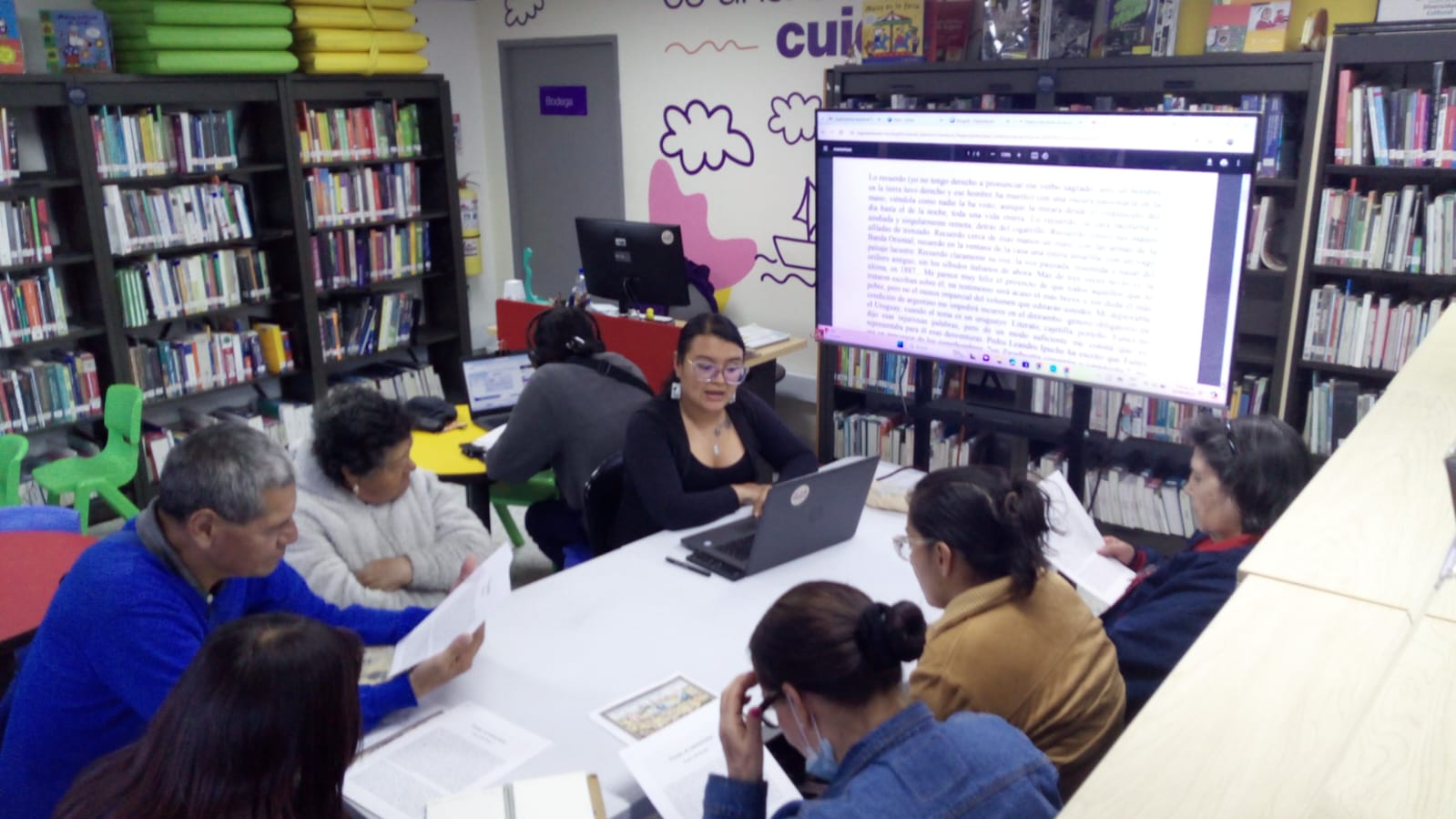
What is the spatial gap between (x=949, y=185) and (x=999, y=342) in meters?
0.44

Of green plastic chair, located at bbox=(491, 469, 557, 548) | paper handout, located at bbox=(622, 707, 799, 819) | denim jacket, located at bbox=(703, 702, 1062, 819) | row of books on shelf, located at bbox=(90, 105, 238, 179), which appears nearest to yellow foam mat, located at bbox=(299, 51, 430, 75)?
row of books on shelf, located at bbox=(90, 105, 238, 179)

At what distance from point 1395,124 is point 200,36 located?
182 inches

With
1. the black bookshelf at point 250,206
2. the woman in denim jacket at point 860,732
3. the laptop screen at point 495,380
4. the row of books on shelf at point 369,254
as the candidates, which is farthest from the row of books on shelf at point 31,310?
the woman in denim jacket at point 860,732

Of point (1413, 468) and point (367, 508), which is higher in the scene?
point (1413, 468)

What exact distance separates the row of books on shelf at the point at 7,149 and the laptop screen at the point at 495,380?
207 cm

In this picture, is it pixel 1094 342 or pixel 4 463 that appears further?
pixel 4 463

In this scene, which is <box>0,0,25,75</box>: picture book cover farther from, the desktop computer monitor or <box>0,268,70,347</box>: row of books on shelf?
the desktop computer monitor

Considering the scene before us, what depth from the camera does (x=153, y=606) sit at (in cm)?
168

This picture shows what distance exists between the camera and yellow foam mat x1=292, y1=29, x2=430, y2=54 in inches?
199

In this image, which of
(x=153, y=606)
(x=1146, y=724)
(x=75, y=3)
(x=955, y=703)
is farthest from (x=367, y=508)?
(x=75, y=3)

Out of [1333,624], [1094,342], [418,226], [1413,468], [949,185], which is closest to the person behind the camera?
[1333,624]

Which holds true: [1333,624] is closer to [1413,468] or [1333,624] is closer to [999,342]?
[1413,468]

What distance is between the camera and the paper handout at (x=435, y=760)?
65.8 inches

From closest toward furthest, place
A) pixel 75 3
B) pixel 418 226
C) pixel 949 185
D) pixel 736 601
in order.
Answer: pixel 736 601 → pixel 949 185 → pixel 75 3 → pixel 418 226
